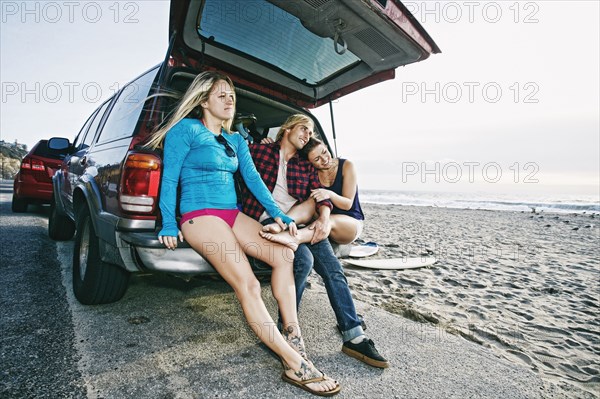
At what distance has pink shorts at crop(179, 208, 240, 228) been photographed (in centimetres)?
193

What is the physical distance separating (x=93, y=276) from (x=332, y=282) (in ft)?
5.85

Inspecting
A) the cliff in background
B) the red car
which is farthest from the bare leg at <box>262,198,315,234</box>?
the cliff in background

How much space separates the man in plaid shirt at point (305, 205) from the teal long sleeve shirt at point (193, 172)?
34 centimetres

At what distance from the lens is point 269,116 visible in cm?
367

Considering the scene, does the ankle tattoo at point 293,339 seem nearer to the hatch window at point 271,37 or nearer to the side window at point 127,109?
the side window at point 127,109

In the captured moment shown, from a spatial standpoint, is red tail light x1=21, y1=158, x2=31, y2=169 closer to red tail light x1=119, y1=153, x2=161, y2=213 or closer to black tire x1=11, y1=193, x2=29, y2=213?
black tire x1=11, y1=193, x2=29, y2=213

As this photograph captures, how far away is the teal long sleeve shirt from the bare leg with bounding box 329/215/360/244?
0.87m

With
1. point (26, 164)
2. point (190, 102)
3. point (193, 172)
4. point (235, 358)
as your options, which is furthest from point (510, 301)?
point (26, 164)

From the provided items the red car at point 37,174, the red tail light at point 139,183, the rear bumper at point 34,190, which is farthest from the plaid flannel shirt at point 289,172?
the rear bumper at point 34,190

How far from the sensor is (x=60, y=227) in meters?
4.54

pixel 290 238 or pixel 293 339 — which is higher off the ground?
pixel 290 238

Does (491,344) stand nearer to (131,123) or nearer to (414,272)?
(414,272)

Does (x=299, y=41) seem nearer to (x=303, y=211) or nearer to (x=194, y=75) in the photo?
(x=194, y=75)

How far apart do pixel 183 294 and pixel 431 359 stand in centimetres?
215
